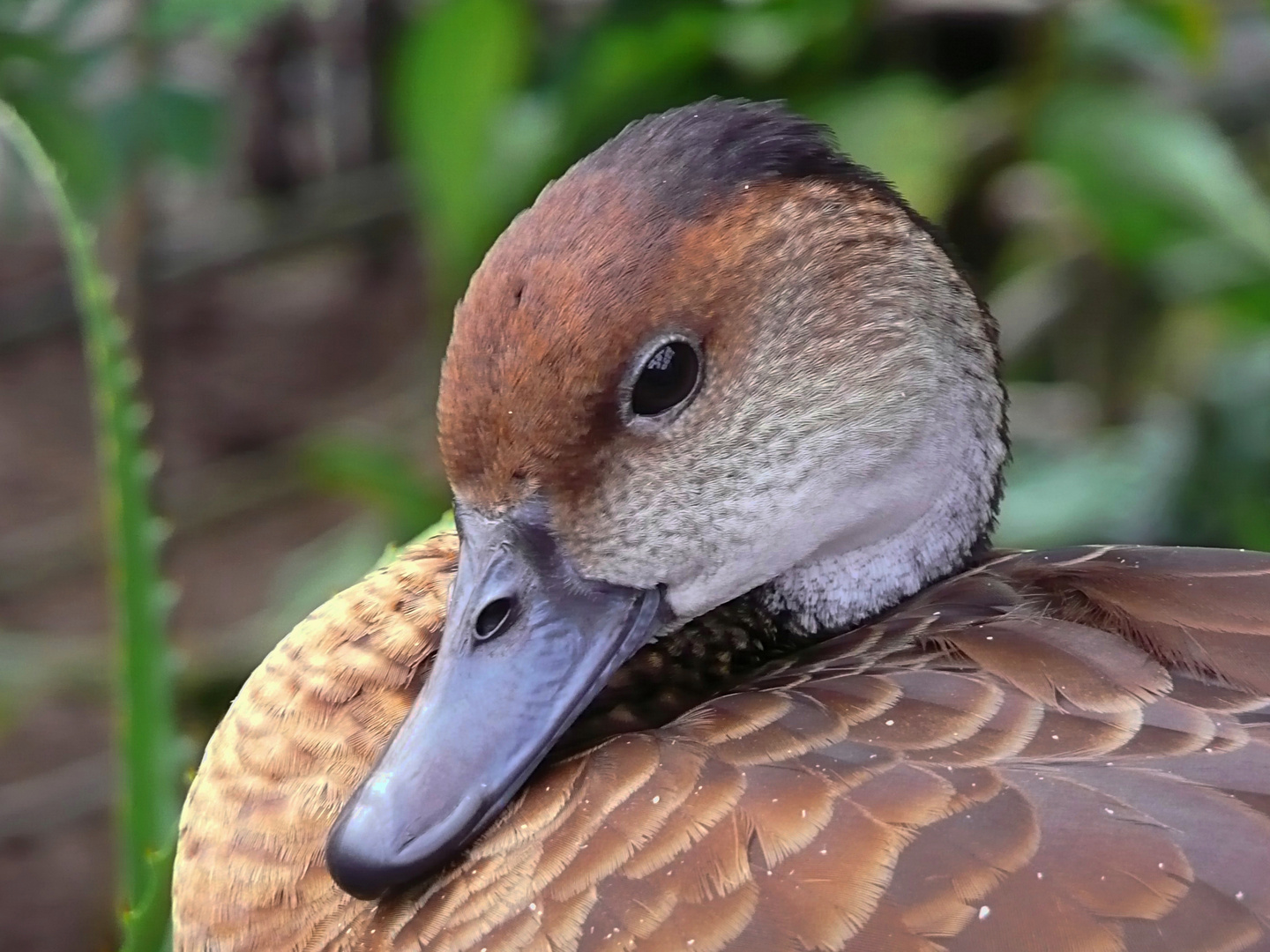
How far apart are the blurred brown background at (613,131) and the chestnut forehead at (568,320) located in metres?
0.34

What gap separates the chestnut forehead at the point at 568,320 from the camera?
74 cm

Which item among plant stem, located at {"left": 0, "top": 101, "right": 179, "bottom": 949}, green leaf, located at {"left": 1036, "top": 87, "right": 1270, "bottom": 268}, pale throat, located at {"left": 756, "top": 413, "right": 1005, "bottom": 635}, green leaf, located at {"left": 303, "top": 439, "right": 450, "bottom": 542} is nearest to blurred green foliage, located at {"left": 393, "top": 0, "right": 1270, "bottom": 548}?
green leaf, located at {"left": 1036, "top": 87, "right": 1270, "bottom": 268}

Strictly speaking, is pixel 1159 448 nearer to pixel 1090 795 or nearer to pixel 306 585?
pixel 1090 795

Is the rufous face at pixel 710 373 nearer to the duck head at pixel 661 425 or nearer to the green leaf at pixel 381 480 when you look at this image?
the duck head at pixel 661 425

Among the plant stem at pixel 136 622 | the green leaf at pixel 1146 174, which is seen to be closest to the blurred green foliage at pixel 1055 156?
the green leaf at pixel 1146 174

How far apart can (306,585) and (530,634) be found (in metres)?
0.89

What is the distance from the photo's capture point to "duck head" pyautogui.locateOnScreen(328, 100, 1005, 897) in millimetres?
741

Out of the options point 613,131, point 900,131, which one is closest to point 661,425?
point 900,131

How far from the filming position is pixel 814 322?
0.84 m

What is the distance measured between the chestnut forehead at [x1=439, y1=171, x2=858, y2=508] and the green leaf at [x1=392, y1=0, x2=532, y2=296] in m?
0.69

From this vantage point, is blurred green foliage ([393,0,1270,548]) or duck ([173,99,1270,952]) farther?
blurred green foliage ([393,0,1270,548])

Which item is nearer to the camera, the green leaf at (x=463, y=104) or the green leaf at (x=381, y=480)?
the green leaf at (x=463, y=104)

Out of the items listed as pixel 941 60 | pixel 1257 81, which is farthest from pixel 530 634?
pixel 1257 81

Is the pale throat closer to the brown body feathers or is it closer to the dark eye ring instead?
the brown body feathers
